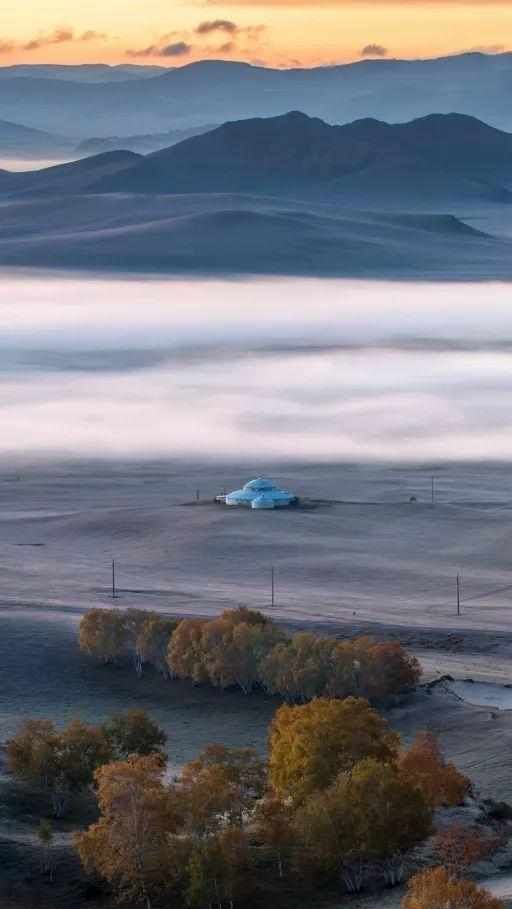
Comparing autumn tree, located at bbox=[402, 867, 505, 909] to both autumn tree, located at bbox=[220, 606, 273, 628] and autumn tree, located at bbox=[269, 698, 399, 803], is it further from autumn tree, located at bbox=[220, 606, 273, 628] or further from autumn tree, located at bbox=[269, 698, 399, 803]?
autumn tree, located at bbox=[220, 606, 273, 628]

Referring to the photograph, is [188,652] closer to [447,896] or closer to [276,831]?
[276,831]

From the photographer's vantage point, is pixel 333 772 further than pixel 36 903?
Yes

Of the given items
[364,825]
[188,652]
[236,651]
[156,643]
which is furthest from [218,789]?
[156,643]

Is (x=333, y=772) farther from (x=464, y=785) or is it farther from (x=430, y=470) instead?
(x=430, y=470)

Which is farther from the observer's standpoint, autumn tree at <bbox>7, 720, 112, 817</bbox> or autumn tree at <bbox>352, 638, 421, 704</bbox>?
autumn tree at <bbox>352, 638, 421, 704</bbox>

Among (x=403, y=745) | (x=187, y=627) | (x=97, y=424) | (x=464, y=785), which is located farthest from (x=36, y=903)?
(x=97, y=424)

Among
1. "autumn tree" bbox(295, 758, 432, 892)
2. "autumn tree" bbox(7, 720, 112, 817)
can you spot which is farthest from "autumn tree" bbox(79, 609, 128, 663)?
"autumn tree" bbox(295, 758, 432, 892)
